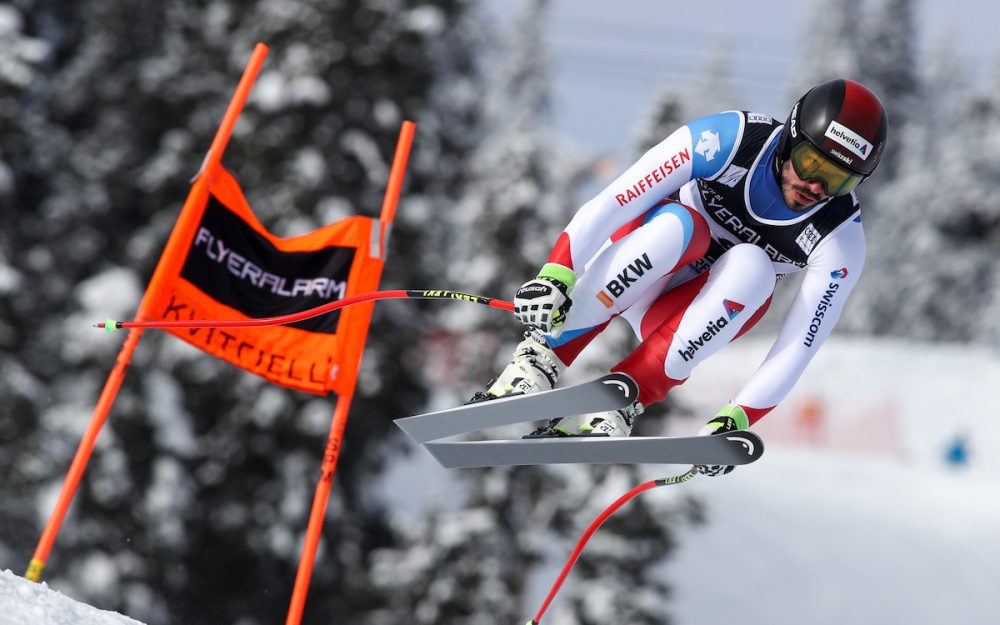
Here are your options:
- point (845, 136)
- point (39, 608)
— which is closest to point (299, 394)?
point (39, 608)

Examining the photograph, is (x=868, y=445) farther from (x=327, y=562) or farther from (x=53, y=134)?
(x=53, y=134)

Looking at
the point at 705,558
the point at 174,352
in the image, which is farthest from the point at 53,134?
the point at 705,558

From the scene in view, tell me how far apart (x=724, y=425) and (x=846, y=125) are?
1.32 metres

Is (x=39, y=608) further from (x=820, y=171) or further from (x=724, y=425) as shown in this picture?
(x=820, y=171)

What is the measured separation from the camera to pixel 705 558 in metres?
22.5

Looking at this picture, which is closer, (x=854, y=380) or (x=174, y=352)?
(x=174, y=352)

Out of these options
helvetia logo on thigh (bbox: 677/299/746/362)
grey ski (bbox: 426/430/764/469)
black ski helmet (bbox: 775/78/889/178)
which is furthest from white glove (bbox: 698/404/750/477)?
black ski helmet (bbox: 775/78/889/178)

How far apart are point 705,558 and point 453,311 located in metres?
8.35

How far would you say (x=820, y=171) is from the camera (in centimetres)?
494

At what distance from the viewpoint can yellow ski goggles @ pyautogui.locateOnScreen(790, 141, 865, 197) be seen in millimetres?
4914

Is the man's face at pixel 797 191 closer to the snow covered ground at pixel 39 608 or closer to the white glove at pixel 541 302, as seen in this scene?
the white glove at pixel 541 302

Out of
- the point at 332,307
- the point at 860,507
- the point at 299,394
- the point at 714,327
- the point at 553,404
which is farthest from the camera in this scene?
the point at 860,507

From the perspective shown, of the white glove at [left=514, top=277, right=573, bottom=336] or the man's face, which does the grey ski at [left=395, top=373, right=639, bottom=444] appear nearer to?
the white glove at [left=514, top=277, right=573, bottom=336]

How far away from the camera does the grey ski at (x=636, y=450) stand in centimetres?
499
